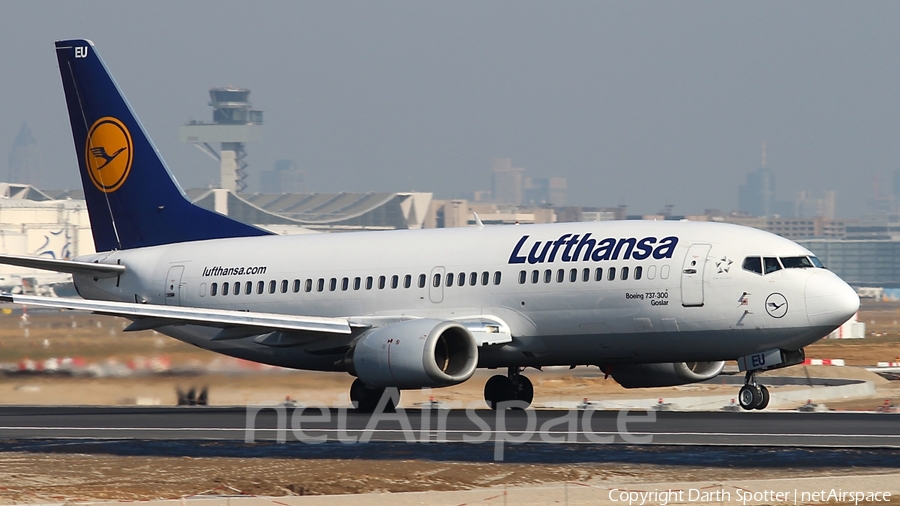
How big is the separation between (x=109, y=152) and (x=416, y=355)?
13452 millimetres

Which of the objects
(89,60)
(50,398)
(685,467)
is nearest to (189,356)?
(50,398)

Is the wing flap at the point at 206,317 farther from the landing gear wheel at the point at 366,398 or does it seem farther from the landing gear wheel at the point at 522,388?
the landing gear wheel at the point at 522,388

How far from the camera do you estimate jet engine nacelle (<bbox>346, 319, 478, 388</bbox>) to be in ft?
84.0

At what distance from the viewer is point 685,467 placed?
1639cm

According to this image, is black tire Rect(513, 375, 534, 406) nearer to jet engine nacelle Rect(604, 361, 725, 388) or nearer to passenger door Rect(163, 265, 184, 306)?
jet engine nacelle Rect(604, 361, 725, 388)

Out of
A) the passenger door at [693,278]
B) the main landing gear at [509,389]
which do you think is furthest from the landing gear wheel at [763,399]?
the main landing gear at [509,389]

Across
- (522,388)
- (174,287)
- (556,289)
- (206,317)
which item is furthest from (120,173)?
(556,289)

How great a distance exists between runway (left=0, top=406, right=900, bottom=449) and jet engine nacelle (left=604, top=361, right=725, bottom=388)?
88.7 inches

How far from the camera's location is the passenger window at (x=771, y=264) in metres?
25.2

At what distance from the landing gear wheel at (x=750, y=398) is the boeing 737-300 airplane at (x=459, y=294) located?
0.13ft

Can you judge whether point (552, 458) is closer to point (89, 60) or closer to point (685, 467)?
point (685, 467)

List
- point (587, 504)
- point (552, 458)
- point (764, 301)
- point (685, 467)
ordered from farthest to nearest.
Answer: point (764, 301), point (552, 458), point (685, 467), point (587, 504)

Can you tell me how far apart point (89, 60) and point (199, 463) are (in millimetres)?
20212

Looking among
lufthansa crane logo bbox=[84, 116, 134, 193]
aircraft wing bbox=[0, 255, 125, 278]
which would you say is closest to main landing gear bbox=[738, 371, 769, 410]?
aircraft wing bbox=[0, 255, 125, 278]
